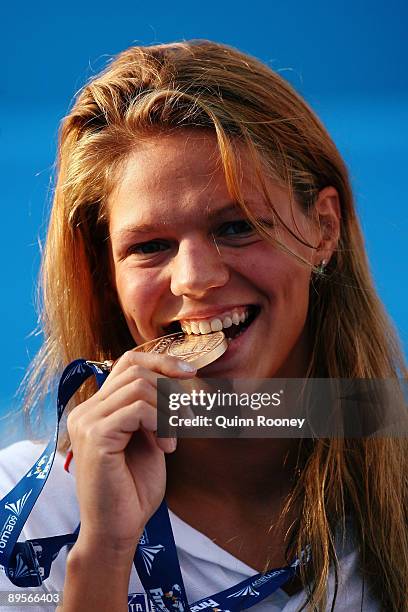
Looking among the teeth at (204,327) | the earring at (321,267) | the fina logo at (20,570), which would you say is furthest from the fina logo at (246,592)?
the earring at (321,267)

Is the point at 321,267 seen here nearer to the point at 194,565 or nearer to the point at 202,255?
the point at 202,255

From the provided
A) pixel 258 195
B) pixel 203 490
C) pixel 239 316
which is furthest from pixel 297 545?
pixel 258 195

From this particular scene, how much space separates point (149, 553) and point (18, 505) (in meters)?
0.30

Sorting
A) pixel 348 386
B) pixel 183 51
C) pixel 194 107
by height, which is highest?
pixel 183 51

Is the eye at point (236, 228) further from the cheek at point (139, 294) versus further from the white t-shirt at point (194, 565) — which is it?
the white t-shirt at point (194, 565)

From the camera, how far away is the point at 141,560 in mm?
2221

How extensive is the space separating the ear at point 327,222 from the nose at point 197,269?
0.30 m

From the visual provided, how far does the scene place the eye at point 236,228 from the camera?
2301mm

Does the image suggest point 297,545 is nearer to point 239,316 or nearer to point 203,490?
point 203,490

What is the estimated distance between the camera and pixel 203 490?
2525 mm

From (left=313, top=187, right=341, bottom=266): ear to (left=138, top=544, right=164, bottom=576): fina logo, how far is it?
2.46ft

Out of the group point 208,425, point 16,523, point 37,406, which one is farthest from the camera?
point 37,406

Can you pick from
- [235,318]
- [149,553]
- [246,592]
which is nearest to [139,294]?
[235,318]

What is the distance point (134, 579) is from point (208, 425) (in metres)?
0.37
